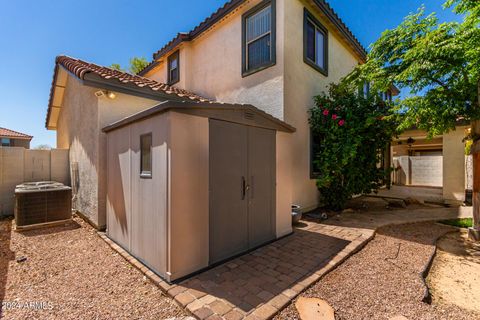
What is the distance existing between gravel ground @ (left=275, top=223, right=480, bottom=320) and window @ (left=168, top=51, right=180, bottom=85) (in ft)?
31.4

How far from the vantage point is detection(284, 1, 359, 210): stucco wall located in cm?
630

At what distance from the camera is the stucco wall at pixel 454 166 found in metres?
8.34

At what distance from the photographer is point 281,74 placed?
6148 millimetres

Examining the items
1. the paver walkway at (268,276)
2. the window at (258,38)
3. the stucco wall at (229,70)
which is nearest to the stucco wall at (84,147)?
the paver walkway at (268,276)

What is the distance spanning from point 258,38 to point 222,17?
1.85 metres

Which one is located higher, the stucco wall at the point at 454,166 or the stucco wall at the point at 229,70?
the stucco wall at the point at 229,70

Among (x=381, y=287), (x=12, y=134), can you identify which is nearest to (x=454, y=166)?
(x=381, y=287)

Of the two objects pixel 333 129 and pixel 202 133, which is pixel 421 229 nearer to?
pixel 333 129

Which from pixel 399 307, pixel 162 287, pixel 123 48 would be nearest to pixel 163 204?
pixel 162 287

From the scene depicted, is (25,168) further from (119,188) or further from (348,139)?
(348,139)

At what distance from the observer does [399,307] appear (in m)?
2.52

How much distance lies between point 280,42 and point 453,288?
6438mm

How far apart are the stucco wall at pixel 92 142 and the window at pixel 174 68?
4.07 metres

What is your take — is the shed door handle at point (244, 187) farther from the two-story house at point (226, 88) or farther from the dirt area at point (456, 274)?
the dirt area at point (456, 274)
